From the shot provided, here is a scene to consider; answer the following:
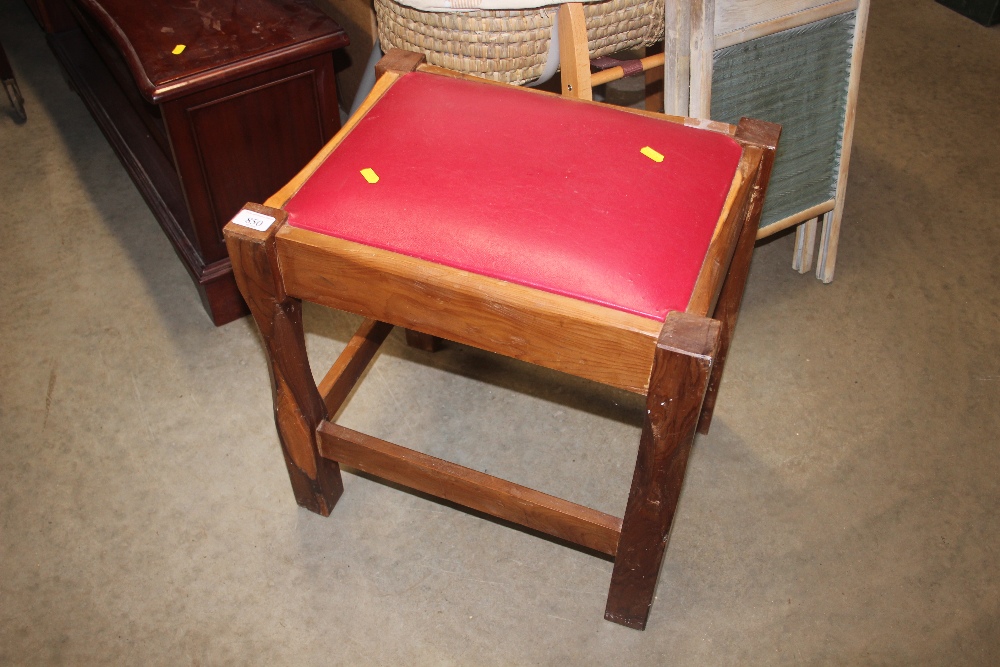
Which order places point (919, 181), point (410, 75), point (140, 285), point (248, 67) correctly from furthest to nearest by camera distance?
point (919, 181)
point (140, 285)
point (248, 67)
point (410, 75)

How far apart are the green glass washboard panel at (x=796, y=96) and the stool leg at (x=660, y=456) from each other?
0.89m

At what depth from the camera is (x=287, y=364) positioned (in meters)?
1.54

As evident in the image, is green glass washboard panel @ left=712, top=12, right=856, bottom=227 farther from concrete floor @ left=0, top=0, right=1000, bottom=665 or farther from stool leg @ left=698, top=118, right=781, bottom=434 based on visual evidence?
stool leg @ left=698, top=118, right=781, bottom=434

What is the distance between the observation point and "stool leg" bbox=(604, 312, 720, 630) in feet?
3.95

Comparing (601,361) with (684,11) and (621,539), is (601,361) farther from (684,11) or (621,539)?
(684,11)

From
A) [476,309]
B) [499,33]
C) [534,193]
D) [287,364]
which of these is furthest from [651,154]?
[287,364]

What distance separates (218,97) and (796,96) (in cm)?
119

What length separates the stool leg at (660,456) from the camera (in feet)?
3.95

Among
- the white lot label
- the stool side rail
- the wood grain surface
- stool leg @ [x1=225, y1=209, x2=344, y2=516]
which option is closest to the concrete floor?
stool leg @ [x1=225, y1=209, x2=344, y2=516]

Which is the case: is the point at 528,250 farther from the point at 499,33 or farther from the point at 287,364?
the point at 499,33

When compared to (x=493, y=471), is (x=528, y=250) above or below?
above

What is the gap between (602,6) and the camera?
1840 millimetres

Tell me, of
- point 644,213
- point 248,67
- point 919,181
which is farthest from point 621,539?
point 919,181

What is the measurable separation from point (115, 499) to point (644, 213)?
116 centimetres
